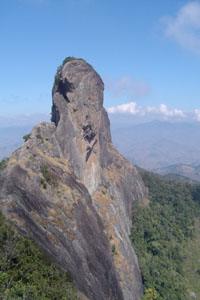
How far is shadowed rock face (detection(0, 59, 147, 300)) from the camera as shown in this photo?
2089 centimetres

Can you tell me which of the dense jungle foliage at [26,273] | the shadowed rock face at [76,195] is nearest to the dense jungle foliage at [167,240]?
the shadowed rock face at [76,195]

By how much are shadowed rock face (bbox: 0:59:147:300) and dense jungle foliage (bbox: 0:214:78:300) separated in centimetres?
221

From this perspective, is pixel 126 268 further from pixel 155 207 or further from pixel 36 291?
pixel 155 207

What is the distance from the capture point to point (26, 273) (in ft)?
46.9

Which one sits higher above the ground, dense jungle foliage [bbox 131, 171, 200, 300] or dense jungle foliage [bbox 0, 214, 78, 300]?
dense jungle foliage [bbox 0, 214, 78, 300]

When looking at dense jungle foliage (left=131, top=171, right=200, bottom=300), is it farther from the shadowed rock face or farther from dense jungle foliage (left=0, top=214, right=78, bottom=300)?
dense jungle foliage (left=0, top=214, right=78, bottom=300)

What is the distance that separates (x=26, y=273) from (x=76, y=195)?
1513 cm

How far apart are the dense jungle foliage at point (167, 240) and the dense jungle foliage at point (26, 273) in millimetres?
26018

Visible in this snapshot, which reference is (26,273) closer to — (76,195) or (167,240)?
(76,195)

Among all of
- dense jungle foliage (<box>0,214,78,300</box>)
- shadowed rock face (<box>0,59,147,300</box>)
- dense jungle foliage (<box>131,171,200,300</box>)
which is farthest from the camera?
dense jungle foliage (<box>131,171,200,300</box>)

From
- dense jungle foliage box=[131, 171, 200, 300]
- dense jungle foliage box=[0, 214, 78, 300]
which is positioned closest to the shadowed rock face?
dense jungle foliage box=[0, 214, 78, 300]

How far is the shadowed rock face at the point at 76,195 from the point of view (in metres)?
20.9

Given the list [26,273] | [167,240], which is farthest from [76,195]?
[167,240]

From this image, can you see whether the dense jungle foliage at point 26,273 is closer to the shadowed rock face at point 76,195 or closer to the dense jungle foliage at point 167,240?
the shadowed rock face at point 76,195
